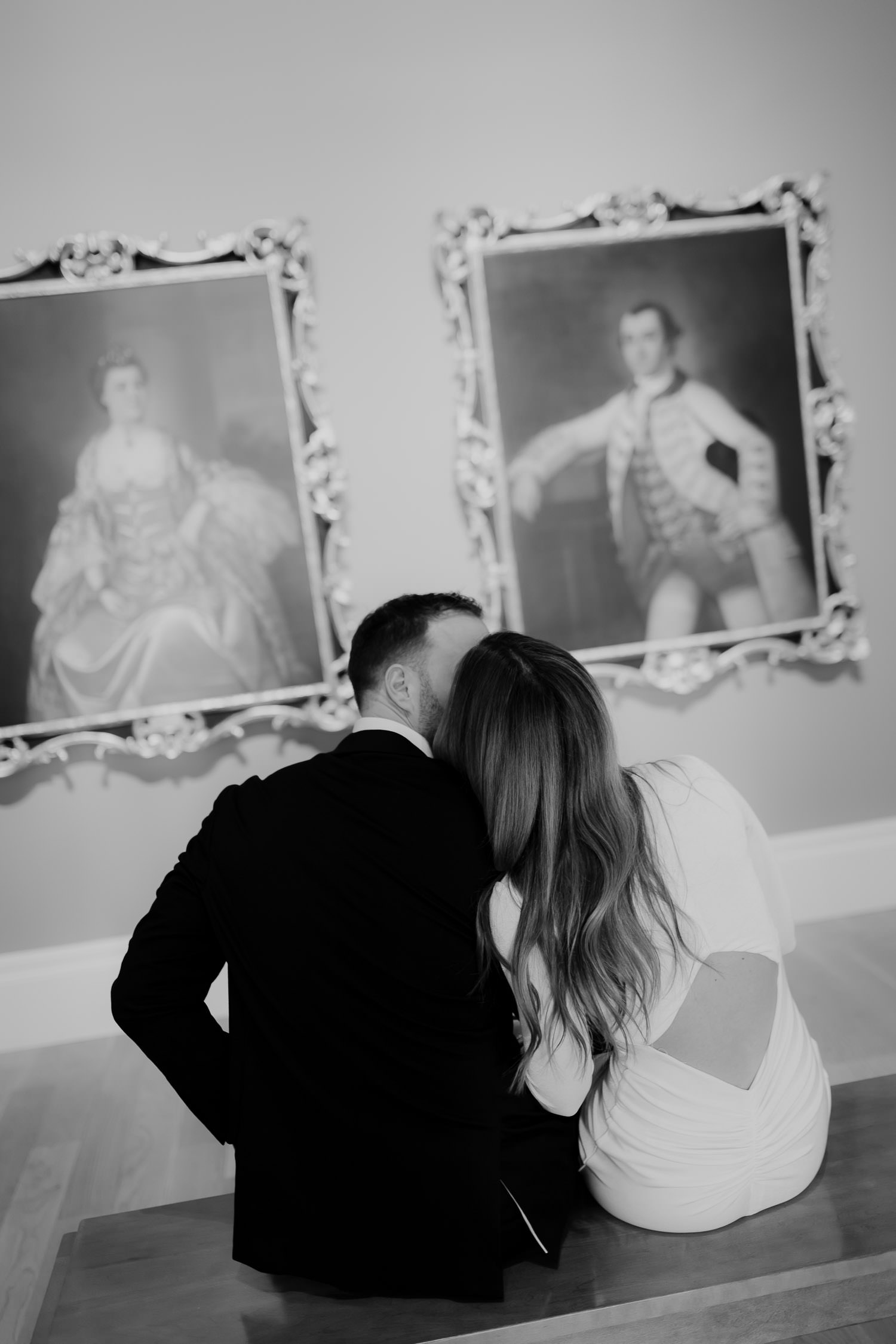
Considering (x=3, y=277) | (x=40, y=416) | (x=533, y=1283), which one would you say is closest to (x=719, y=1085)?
(x=533, y=1283)

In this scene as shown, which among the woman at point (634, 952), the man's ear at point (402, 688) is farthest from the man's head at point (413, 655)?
the woman at point (634, 952)

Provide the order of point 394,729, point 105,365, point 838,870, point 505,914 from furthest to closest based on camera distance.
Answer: point 838,870, point 105,365, point 394,729, point 505,914

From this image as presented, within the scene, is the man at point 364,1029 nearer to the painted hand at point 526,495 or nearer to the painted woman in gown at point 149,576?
the painted woman in gown at point 149,576

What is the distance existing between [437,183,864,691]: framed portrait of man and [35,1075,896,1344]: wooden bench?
1.96m

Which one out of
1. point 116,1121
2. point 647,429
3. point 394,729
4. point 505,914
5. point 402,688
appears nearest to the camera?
point 505,914

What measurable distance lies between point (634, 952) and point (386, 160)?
2585 mm

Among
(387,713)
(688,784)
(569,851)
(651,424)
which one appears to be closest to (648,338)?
(651,424)

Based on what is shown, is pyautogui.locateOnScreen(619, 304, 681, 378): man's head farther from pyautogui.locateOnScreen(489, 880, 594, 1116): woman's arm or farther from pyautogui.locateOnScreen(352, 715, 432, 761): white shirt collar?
pyautogui.locateOnScreen(489, 880, 594, 1116): woman's arm

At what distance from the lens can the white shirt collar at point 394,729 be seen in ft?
5.25

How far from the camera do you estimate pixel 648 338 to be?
3.20 metres

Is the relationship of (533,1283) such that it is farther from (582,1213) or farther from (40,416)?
(40,416)

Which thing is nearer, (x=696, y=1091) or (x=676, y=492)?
(x=696, y=1091)

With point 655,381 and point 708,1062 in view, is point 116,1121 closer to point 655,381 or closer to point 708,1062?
point 708,1062

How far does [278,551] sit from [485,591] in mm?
619
